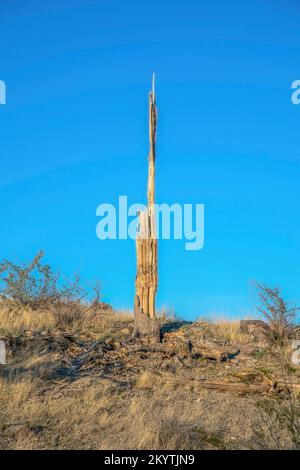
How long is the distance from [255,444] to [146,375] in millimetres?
3378

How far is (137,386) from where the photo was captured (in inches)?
401

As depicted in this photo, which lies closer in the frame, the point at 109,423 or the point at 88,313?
the point at 109,423

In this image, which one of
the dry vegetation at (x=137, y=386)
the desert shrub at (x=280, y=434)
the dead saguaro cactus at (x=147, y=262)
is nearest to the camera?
the desert shrub at (x=280, y=434)

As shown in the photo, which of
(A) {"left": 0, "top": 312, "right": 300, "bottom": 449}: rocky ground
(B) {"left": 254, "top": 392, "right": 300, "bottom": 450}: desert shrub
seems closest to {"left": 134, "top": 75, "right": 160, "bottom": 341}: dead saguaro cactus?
(A) {"left": 0, "top": 312, "right": 300, "bottom": 449}: rocky ground

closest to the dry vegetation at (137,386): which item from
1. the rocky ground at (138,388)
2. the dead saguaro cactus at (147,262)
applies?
the rocky ground at (138,388)

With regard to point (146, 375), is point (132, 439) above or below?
below

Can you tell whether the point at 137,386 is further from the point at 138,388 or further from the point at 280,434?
the point at 280,434

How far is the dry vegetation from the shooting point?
739cm

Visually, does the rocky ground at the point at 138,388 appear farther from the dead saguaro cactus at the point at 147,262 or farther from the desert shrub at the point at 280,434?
the dead saguaro cactus at the point at 147,262

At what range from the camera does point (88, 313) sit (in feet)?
52.9

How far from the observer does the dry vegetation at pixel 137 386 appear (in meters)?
7.39

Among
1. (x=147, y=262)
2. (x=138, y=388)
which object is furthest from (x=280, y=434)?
(x=147, y=262)
